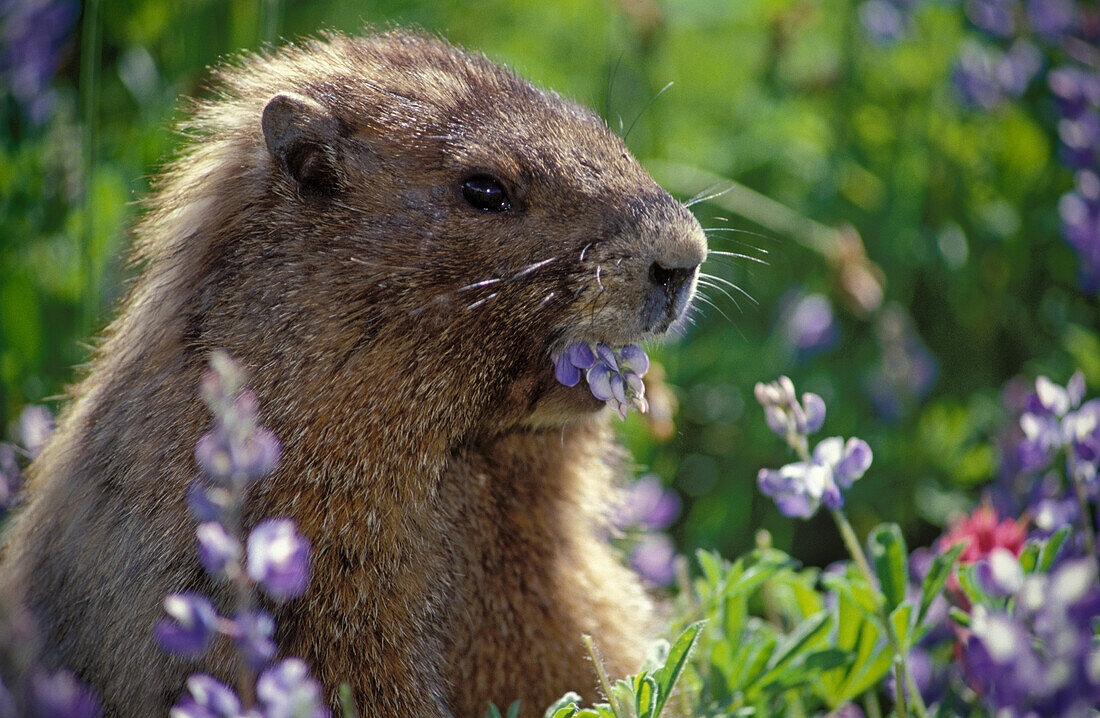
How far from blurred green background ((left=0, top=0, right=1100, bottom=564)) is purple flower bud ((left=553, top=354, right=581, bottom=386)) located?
1.29 m

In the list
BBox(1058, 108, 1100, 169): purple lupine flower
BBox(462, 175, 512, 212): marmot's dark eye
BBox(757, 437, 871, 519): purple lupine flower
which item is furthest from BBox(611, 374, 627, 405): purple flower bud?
BBox(1058, 108, 1100, 169): purple lupine flower

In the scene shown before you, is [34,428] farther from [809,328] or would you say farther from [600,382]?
[809,328]

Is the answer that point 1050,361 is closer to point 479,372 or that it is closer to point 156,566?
point 479,372

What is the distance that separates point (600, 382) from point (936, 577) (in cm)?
83

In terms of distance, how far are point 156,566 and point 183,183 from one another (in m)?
0.97

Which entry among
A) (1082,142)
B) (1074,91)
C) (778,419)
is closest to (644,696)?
(778,419)

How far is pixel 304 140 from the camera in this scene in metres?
2.28

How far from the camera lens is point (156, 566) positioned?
2094 millimetres

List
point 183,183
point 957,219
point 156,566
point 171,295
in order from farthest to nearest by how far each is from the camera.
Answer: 1. point 957,219
2. point 183,183
3. point 171,295
4. point 156,566

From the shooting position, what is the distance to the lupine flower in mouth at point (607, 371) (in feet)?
7.05

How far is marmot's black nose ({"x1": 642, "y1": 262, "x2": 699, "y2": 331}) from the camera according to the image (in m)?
2.21

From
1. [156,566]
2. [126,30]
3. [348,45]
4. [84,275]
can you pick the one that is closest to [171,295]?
[156,566]

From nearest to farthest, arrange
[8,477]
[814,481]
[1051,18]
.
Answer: [814,481] → [8,477] → [1051,18]

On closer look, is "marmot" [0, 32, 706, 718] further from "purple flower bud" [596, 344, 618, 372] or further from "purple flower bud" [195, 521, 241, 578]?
"purple flower bud" [195, 521, 241, 578]
